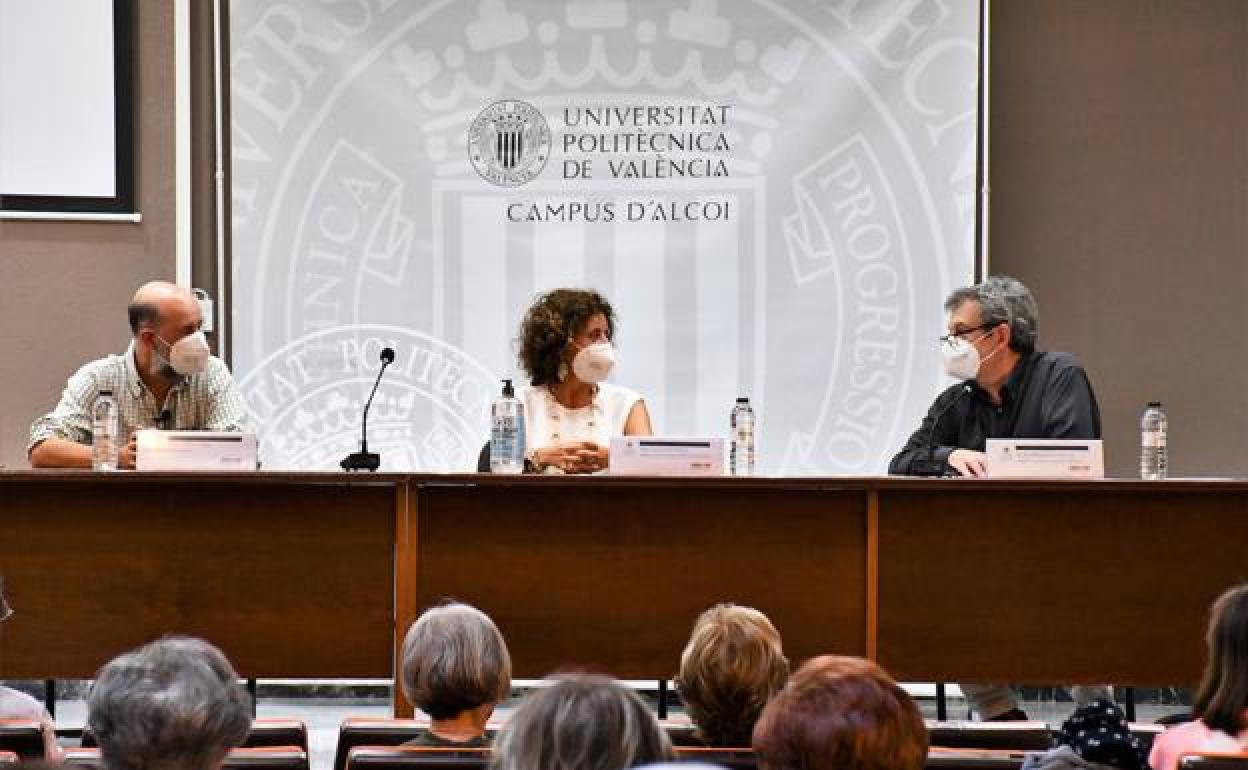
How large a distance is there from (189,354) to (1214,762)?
315 centimetres

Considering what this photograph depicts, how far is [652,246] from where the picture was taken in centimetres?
559

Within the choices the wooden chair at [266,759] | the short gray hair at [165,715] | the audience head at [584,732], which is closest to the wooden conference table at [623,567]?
the wooden chair at [266,759]

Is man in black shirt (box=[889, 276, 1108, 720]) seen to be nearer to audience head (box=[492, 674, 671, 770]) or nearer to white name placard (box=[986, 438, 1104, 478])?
white name placard (box=[986, 438, 1104, 478])

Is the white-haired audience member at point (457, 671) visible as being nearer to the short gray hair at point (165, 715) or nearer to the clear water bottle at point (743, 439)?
the short gray hair at point (165, 715)

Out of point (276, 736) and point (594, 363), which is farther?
point (594, 363)

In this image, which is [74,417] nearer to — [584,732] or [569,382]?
[569,382]

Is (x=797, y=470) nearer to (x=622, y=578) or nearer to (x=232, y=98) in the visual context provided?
(x=622, y=578)

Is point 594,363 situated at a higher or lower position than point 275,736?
higher

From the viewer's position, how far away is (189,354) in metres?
4.41

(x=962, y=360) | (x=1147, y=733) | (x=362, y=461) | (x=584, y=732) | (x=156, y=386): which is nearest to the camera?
(x=584, y=732)

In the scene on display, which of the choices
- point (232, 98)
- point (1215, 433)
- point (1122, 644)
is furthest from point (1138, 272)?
point (232, 98)

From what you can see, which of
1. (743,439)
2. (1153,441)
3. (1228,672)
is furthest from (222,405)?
(1228,672)

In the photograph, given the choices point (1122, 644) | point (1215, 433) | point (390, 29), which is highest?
point (390, 29)

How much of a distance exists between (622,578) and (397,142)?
2.35 m
